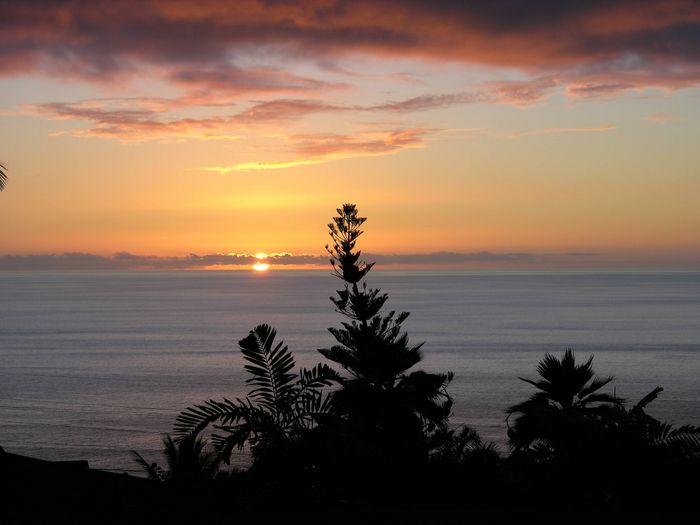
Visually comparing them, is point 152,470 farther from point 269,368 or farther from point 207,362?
point 207,362

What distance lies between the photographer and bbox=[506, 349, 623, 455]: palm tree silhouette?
18250 mm

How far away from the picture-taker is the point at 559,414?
1869 centimetres

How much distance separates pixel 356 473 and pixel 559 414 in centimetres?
465

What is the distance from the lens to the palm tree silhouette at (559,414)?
18250mm

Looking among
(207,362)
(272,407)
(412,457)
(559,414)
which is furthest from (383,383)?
(207,362)

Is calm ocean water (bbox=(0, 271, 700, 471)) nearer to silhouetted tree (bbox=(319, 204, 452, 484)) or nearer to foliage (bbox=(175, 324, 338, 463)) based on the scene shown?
silhouetted tree (bbox=(319, 204, 452, 484))

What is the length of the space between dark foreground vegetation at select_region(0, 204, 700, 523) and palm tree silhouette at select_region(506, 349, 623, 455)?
0.05 meters

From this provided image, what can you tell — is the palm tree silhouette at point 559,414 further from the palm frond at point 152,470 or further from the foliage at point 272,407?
the palm frond at point 152,470

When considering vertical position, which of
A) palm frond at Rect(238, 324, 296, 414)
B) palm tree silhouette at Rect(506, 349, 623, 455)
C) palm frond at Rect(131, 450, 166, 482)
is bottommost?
palm frond at Rect(131, 450, 166, 482)

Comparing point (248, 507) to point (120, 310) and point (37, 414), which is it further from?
point (120, 310)

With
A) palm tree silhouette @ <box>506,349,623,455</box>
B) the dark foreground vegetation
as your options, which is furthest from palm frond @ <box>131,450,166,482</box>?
palm tree silhouette @ <box>506,349,623,455</box>

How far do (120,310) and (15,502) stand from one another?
19465 centimetres

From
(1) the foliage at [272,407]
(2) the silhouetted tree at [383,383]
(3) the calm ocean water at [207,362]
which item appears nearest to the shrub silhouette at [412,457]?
(1) the foliage at [272,407]

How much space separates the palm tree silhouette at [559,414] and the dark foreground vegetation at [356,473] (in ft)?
0.15
